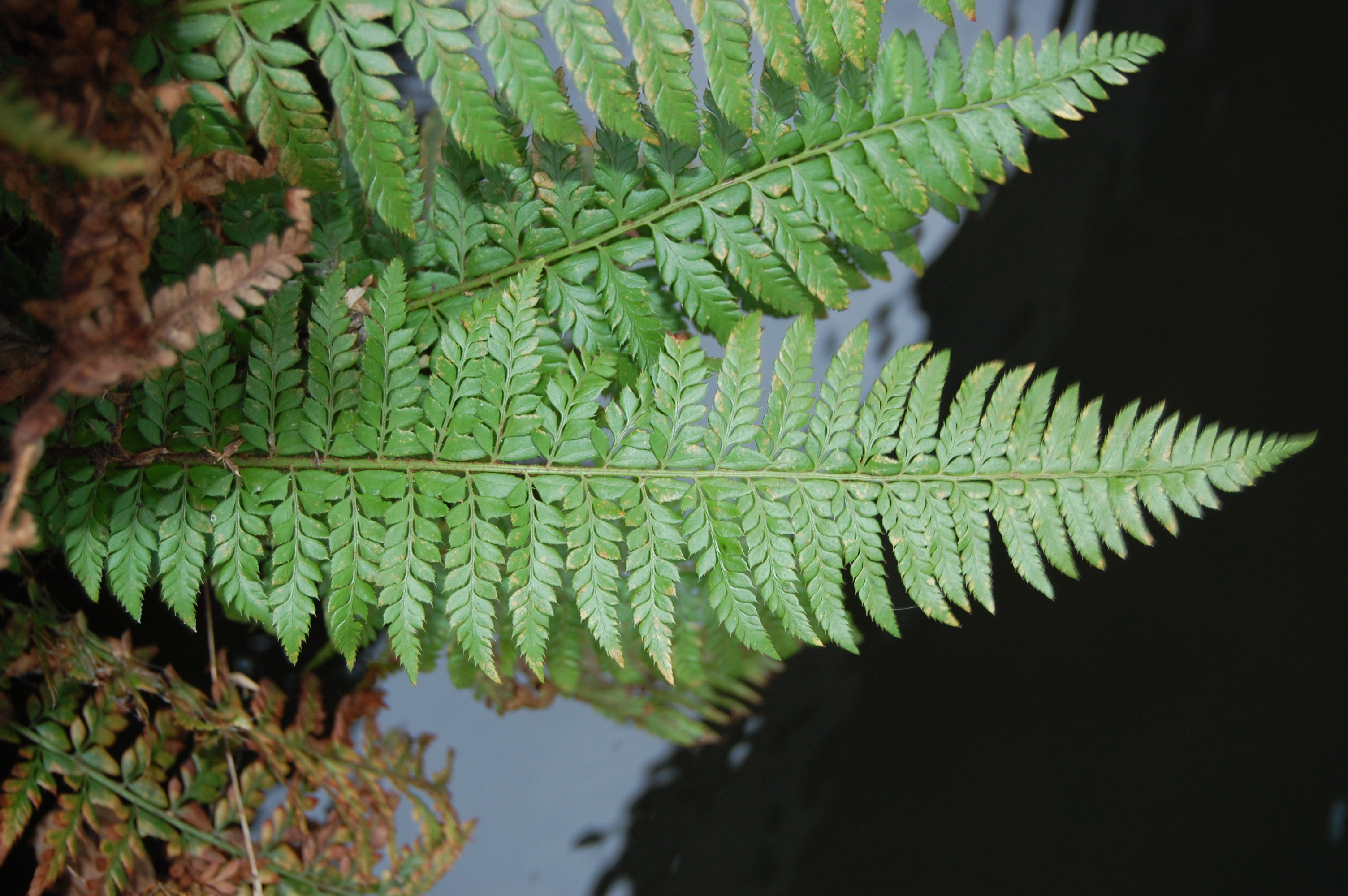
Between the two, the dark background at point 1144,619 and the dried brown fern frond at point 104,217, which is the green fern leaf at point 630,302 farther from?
the dark background at point 1144,619

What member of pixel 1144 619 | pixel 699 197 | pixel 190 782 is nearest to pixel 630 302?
pixel 699 197

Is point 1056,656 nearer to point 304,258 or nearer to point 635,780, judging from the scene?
point 635,780

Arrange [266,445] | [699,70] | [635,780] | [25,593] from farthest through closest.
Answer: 1. [635,780]
2. [699,70]
3. [25,593]
4. [266,445]

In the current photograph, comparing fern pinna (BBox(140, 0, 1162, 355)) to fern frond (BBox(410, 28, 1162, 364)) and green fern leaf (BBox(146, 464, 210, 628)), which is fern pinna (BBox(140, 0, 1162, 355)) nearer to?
fern frond (BBox(410, 28, 1162, 364))

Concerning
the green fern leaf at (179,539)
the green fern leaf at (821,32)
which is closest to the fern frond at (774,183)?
the green fern leaf at (821,32)

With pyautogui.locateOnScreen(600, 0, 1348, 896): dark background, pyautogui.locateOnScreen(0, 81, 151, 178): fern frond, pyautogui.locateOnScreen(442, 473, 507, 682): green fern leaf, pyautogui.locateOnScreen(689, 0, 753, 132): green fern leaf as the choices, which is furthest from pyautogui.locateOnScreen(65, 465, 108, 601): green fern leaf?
pyautogui.locateOnScreen(600, 0, 1348, 896): dark background

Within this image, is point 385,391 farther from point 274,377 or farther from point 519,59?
point 519,59

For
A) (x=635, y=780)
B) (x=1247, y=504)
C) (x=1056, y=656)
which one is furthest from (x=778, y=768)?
(x=1247, y=504)
